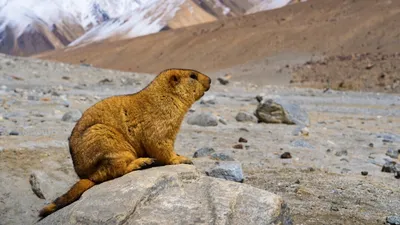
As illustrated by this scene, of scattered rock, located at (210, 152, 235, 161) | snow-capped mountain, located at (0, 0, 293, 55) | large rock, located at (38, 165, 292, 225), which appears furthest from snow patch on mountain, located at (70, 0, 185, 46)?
large rock, located at (38, 165, 292, 225)

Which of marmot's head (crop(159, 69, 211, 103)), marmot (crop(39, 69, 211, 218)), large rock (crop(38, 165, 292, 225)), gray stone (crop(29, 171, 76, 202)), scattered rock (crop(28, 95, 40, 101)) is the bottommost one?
gray stone (crop(29, 171, 76, 202))

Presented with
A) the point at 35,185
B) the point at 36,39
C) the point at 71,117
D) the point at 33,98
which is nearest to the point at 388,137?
the point at 71,117

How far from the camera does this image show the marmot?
467 centimetres

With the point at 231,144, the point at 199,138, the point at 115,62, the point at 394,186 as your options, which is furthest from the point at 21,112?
the point at 115,62

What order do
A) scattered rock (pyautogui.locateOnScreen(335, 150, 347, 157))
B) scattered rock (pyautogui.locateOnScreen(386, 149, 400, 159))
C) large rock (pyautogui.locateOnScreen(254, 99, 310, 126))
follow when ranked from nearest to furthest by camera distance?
scattered rock (pyautogui.locateOnScreen(335, 150, 347, 157)) → scattered rock (pyautogui.locateOnScreen(386, 149, 400, 159)) → large rock (pyautogui.locateOnScreen(254, 99, 310, 126))

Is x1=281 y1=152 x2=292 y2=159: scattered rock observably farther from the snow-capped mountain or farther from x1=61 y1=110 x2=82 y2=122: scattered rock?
the snow-capped mountain

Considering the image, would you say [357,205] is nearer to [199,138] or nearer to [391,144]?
[199,138]

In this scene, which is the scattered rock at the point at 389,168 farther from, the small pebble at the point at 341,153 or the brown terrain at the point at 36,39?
the brown terrain at the point at 36,39

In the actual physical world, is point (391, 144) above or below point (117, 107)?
Result: below

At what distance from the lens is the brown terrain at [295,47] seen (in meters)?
33.6

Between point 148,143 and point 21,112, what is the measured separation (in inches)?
308

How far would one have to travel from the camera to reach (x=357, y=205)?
5.74 metres

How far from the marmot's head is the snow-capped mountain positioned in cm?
9566

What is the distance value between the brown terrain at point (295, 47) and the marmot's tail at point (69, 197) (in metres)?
24.3
